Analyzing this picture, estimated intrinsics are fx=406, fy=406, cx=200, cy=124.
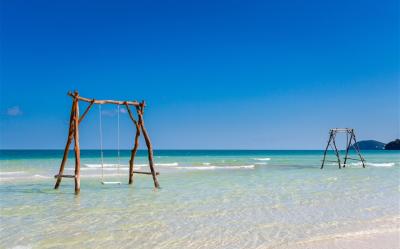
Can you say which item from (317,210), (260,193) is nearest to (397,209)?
(317,210)

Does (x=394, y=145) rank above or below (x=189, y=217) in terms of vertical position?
above

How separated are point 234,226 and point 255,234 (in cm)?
70

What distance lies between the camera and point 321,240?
6.43 metres

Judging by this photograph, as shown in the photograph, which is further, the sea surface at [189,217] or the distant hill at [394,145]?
the distant hill at [394,145]

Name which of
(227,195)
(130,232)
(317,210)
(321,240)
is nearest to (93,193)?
(227,195)

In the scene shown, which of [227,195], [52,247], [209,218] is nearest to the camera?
[52,247]

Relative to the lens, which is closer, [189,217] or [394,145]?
[189,217]

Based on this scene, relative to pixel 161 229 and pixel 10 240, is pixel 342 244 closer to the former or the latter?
pixel 161 229

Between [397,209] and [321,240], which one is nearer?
[321,240]

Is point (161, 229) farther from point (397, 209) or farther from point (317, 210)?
point (397, 209)

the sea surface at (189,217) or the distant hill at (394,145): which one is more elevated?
the distant hill at (394,145)

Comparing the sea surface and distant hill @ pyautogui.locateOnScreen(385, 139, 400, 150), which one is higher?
distant hill @ pyautogui.locateOnScreen(385, 139, 400, 150)

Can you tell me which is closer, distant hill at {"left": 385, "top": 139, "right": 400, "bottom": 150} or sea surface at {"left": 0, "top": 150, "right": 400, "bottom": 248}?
sea surface at {"left": 0, "top": 150, "right": 400, "bottom": 248}

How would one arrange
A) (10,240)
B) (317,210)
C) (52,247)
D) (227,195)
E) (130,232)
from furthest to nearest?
(227,195) → (317,210) → (130,232) → (10,240) → (52,247)
